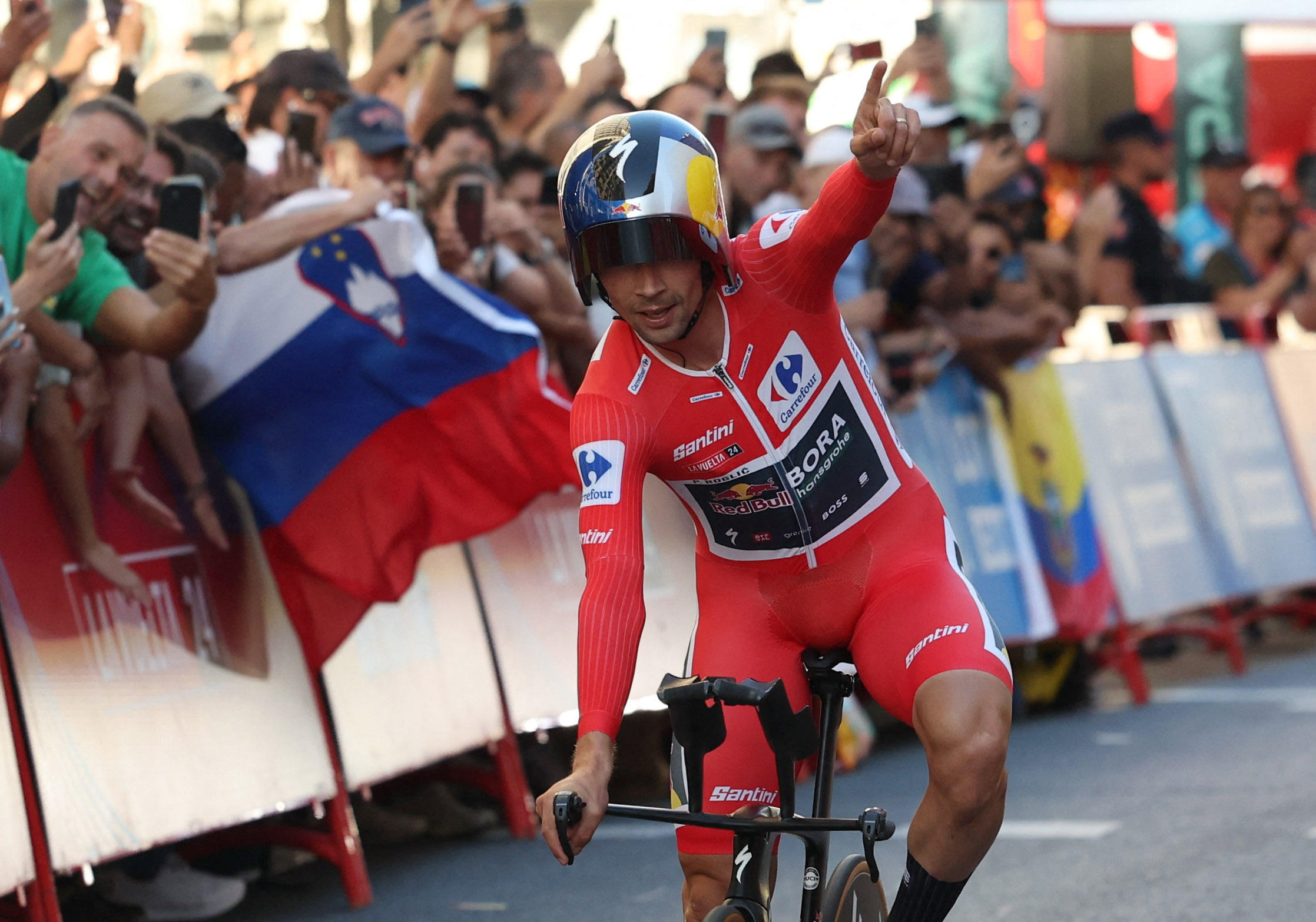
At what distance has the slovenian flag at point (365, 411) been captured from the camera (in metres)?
6.29

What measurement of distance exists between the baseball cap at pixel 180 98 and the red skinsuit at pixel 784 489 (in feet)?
10.8

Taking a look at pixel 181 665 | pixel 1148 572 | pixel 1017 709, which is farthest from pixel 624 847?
pixel 1148 572

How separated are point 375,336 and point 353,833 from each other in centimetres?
175

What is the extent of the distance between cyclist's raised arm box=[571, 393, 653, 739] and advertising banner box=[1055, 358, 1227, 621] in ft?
21.7

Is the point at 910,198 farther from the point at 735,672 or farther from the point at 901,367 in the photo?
the point at 735,672

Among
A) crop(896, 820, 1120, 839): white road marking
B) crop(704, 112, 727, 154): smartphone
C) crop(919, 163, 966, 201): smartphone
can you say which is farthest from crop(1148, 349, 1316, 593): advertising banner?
crop(896, 820, 1120, 839): white road marking

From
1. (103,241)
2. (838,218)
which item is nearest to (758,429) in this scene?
(838,218)

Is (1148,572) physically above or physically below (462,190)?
below

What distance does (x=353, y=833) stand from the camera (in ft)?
20.6

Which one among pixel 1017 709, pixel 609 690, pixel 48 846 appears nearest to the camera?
pixel 609 690

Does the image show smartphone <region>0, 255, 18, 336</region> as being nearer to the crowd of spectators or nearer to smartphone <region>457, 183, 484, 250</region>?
the crowd of spectators

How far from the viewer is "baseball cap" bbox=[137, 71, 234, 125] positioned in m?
6.77

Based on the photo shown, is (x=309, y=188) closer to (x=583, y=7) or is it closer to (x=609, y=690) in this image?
(x=609, y=690)

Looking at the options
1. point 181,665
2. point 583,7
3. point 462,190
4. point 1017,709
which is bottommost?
point 1017,709
